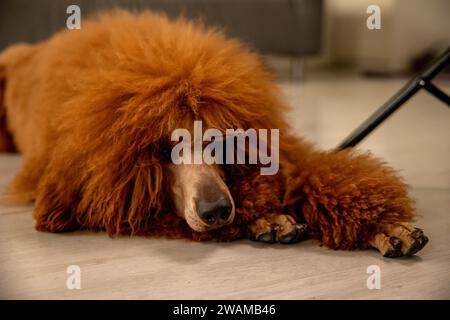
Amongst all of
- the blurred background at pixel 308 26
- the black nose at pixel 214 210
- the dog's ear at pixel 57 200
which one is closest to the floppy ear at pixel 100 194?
the dog's ear at pixel 57 200

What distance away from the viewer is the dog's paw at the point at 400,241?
3.08 ft

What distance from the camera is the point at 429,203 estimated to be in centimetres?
129

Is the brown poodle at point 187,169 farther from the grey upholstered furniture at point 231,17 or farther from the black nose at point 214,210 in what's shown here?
the grey upholstered furniture at point 231,17

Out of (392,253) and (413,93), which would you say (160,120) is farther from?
(413,93)

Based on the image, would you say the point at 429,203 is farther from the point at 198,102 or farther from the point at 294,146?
the point at 198,102

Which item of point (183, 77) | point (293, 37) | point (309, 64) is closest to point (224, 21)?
point (293, 37)

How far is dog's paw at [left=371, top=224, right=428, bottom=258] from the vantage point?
938mm

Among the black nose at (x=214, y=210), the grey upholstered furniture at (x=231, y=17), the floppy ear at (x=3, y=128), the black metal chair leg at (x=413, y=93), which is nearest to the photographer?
the black nose at (x=214, y=210)

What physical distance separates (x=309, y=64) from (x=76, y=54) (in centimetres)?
350

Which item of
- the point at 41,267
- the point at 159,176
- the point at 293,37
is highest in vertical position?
the point at 293,37

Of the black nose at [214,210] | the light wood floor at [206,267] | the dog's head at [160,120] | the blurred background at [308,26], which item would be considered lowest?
the light wood floor at [206,267]

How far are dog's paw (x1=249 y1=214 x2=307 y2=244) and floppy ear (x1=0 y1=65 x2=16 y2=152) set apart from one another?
1.09 metres

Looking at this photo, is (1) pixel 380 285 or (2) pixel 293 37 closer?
(1) pixel 380 285

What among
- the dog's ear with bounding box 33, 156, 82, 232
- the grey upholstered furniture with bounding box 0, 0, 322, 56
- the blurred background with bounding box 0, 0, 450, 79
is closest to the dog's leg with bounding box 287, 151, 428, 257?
the dog's ear with bounding box 33, 156, 82, 232
